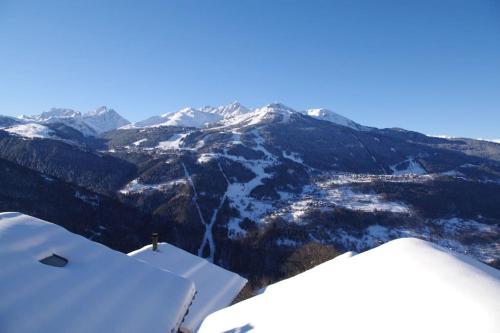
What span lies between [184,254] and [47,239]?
64.9ft

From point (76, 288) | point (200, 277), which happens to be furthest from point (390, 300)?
point (200, 277)

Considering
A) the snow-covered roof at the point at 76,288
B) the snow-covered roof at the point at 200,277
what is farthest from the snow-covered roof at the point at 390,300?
the snow-covered roof at the point at 200,277

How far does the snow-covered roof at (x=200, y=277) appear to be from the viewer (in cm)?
2895

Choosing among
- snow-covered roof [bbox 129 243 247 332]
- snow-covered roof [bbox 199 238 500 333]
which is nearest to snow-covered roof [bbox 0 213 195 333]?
snow-covered roof [bbox 199 238 500 333]

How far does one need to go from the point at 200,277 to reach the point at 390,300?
24.6 metres

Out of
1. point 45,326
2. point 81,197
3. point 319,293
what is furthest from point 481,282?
point 81,197

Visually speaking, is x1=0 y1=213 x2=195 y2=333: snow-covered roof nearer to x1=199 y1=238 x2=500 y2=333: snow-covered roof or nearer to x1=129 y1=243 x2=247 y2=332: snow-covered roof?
x1=199 y1=238 x2=500 y2=333: snow-covered roof

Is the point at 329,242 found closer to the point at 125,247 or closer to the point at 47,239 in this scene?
the point at 125,247

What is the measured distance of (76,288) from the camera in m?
→ 17.6

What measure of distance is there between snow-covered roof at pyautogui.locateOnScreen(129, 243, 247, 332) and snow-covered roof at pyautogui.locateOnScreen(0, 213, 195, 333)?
668 cm

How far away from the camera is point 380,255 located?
57.3 feet

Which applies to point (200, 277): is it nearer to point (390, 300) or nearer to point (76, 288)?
point (76, 288)

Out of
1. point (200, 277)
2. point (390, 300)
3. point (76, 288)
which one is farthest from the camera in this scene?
point (200, 277)

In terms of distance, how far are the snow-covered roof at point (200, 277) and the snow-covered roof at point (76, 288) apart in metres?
6.68
